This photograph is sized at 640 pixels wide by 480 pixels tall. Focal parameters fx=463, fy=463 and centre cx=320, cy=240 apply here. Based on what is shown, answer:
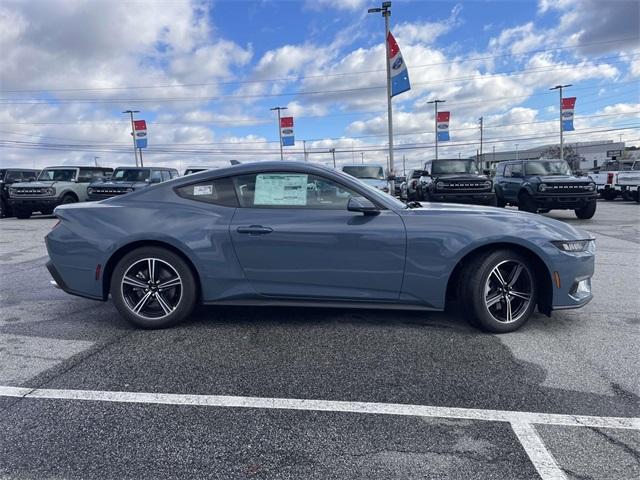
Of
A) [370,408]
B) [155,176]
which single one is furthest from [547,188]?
[155,176]

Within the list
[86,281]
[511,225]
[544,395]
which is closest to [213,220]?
[86,281]

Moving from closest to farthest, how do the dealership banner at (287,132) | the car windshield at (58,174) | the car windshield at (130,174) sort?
the car windshield at (130,174)
the car windshield at (58,174)
the dealership banner at (287,132)

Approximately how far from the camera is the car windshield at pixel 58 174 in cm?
1641

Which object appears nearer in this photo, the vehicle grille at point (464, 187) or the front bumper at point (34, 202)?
the vehicle grille at point (464, 187)

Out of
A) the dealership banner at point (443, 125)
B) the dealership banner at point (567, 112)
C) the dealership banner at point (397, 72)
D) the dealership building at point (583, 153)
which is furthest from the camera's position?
the dealership building at point (583, 153)

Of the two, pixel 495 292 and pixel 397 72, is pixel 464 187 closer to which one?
pixel 397 72

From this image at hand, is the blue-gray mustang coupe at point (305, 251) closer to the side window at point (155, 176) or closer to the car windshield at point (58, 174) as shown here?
the side window at point (155, 176)

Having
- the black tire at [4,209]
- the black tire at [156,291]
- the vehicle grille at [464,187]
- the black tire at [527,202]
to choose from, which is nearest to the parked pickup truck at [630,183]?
the black tire at [527,202]

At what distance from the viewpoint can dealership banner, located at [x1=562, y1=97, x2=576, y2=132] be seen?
34.4 metres

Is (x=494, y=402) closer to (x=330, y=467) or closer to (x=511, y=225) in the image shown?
(x=330, y=467)

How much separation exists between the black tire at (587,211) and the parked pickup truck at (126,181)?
12122 mm

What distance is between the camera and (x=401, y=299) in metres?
3.86

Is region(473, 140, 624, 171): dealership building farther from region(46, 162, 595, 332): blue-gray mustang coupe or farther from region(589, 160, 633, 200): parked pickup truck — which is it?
region(46, 162, 595, 332): blue-gray mustang coupe

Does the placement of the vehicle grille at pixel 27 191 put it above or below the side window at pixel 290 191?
above
